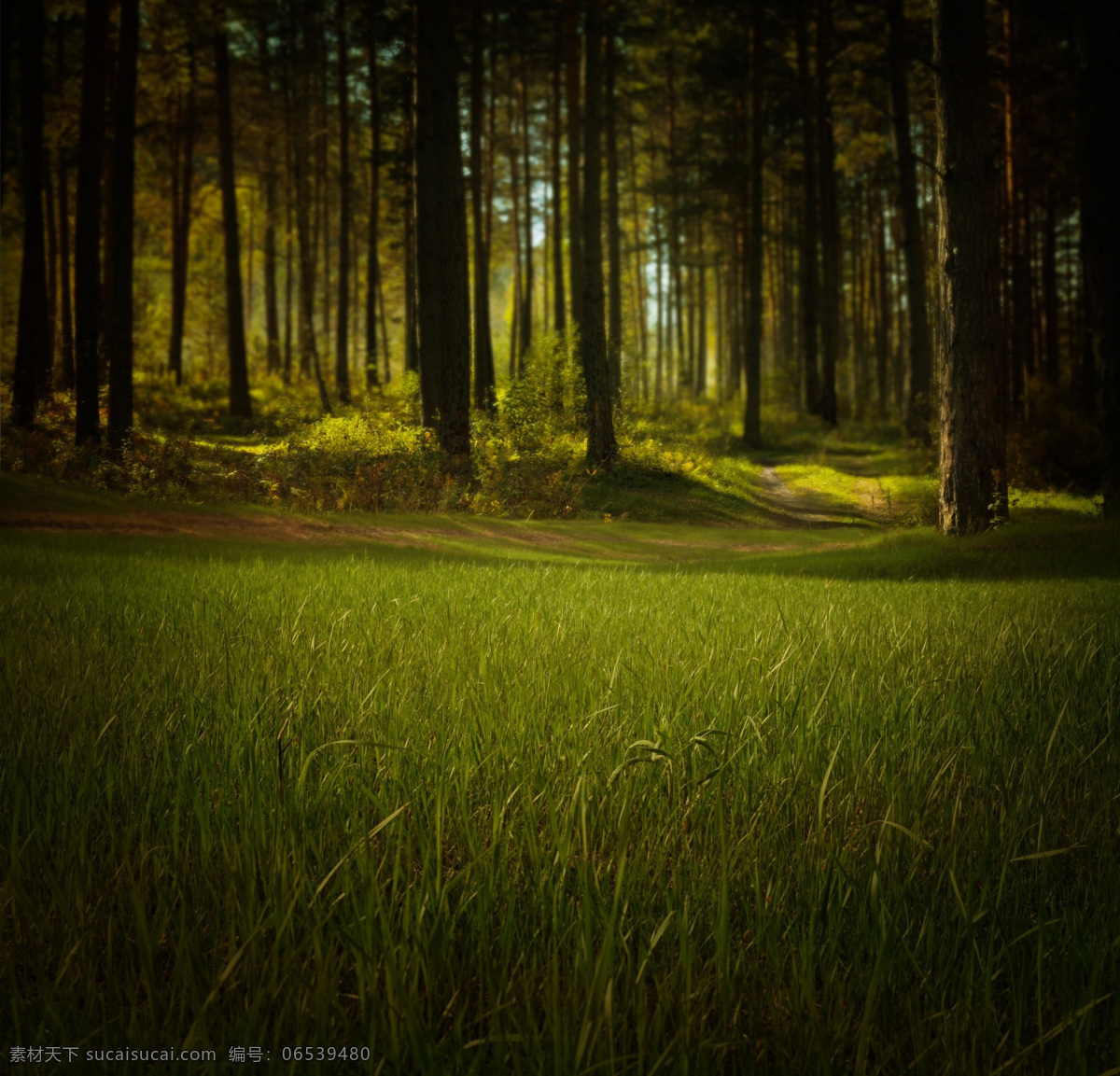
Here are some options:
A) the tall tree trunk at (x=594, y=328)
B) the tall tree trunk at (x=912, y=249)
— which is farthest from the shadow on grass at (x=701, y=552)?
the tall tree trunk at (x=912, y=249)

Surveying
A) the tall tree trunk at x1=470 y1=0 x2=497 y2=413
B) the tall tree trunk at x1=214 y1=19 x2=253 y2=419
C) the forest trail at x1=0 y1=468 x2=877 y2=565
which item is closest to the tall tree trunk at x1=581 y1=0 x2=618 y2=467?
the forest trail at x1=0 y1=468 x2=877 y2=565

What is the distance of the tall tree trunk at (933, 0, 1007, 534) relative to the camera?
416 inches

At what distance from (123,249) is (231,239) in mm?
10861

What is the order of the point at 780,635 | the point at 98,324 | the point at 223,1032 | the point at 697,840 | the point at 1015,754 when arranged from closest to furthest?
the point at 223,1032 < the point at 697,840 < the point at 1015,754 < the point at 780,635 < the point at 98,324

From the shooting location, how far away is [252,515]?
A: 11.4 metres

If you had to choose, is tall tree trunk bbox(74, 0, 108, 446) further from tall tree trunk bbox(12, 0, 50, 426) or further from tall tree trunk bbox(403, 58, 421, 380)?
tall tree trunk bbox(403, 58, 421, 380)

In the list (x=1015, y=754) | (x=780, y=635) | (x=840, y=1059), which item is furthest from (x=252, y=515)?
(x=840, y=1059)

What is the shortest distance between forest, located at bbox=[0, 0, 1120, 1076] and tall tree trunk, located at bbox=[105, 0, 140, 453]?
7 centimetres

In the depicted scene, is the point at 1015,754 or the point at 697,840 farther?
the point at 1015,754

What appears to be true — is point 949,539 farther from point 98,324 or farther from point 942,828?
point 98,324

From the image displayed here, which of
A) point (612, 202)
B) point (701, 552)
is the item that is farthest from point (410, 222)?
point (701, 552)

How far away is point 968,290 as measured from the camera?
1059 centimetres

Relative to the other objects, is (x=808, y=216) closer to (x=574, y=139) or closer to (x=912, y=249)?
(x=912, y=249)

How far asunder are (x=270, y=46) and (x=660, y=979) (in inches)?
1384
